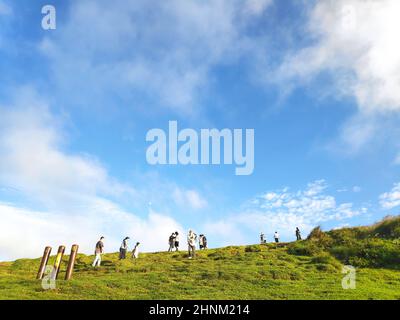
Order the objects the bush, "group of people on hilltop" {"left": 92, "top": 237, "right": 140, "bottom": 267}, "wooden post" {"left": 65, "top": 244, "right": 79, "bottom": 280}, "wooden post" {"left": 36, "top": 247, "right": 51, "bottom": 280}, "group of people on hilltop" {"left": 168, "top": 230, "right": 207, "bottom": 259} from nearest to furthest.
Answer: "wooden post" {"left": 65, "top": 244, "right": 79, "bottom": 280}, "wooden post" {"left": 36, "top": 247, "right": 51, "bottom": 280}, "group of people on hilltop" {"left": 92, "top": 237, "right": 140, "bottom": 267}, "group of people on hilltop" {"left": 168, "top": 230, "right": 207, "bottom": 259}, the bush

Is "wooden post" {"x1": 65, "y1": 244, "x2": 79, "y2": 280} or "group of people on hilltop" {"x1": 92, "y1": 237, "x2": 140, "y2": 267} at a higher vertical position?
"group of people on hilltop" {"x1": 92, "y1": 237, "x2": 140, "y2": 267}

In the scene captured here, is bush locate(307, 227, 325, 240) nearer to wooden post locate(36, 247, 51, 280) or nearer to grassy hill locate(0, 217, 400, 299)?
grassy hill locate(0, 217, 400, 299)

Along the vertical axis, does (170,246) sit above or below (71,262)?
above

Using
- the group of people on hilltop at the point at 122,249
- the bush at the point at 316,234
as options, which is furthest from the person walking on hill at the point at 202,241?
the bush at the point at 316,234

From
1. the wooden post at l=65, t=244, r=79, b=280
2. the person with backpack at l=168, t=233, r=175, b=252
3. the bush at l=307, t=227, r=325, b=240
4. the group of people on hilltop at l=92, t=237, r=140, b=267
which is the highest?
the bush at l=307, t=227, r=325, b=240

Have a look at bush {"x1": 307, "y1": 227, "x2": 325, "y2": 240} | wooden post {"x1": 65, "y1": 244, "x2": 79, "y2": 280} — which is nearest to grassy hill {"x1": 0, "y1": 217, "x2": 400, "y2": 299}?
bush {"x1": 307, "y1": 227, "x2": 325, "y2": 240}

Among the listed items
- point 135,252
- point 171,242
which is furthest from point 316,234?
point 135,252

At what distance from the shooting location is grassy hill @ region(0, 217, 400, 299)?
2297 cm

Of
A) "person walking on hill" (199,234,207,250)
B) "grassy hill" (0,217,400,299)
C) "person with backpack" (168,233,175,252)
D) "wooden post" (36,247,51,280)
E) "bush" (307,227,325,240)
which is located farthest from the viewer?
"person walking on hill" (199,234,207,250)

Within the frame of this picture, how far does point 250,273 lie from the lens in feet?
96.0

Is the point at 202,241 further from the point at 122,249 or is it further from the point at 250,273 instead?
the point at 250,273
